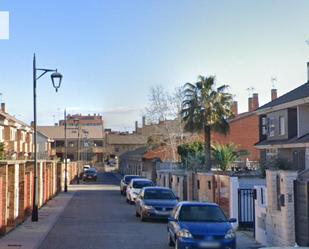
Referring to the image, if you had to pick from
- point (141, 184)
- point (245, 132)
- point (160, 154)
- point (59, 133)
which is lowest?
point (141, 184)

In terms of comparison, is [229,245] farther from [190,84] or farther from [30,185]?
[190,84]

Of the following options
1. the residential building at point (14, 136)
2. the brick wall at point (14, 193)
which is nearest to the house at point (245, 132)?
the residential building at point (14, 136)

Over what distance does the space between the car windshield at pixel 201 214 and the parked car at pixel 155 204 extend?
28.5 feet

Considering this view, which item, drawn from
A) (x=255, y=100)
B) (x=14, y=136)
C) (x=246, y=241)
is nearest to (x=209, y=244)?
(x=246, y=241)

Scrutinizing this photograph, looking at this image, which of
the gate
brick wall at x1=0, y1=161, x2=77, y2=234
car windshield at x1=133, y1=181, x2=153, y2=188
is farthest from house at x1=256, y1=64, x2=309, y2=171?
the gate

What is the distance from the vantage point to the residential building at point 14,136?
195 feet

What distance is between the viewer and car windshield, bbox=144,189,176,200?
27.8 meters

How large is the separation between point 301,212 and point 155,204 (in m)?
11.8

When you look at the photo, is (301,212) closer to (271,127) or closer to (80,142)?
(271,127)

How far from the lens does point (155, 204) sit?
2644 cm

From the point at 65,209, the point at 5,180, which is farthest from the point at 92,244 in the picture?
the point at 65,209

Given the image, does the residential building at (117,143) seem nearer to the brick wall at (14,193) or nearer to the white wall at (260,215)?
the brick wall at (14,193)

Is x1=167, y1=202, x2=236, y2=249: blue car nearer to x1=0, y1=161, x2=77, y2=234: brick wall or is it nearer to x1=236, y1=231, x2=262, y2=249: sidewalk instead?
x1=236, y1=231, x2=262, y2=249: sidewalk

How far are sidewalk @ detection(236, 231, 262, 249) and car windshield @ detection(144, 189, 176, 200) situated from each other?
6.43 meters
